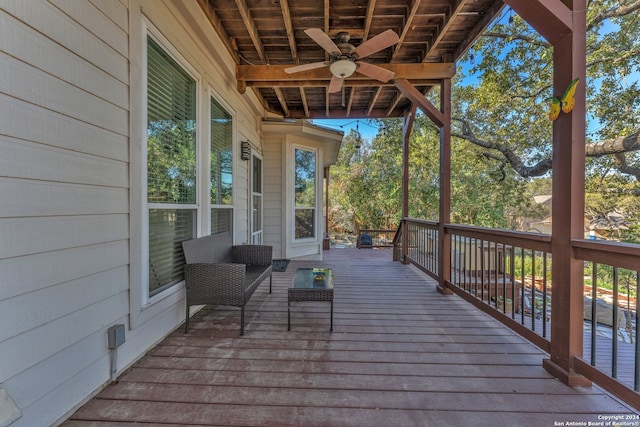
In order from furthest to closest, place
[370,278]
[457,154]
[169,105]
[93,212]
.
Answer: [457,154], [370,278], [169,105], [93,212]

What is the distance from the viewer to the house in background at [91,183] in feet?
4.23

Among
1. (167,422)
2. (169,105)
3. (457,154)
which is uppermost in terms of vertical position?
(457,154)

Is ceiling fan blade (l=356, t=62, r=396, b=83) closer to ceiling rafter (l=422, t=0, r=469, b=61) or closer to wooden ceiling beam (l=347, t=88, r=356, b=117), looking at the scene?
ceiling rafter (l=422, t=0, r=469, b=61)

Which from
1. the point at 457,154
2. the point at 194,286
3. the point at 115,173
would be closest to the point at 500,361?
the point at 194,286

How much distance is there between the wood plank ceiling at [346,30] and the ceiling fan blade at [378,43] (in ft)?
1.44

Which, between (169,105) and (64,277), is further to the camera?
(169,105)

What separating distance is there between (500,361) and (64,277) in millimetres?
2864

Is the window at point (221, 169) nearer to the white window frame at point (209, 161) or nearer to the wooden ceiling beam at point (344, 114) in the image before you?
the white window frame at point (209, 161)

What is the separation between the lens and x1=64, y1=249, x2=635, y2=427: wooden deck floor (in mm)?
1564

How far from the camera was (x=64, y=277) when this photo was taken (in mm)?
1507

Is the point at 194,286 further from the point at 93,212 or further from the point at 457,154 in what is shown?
the point at 457,154

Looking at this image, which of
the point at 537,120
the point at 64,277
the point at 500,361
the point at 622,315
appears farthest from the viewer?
the point at 622,315

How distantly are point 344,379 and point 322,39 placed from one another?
2.95m

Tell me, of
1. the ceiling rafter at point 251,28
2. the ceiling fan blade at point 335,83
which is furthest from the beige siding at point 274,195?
the ceiling fan blade at point 335,83
